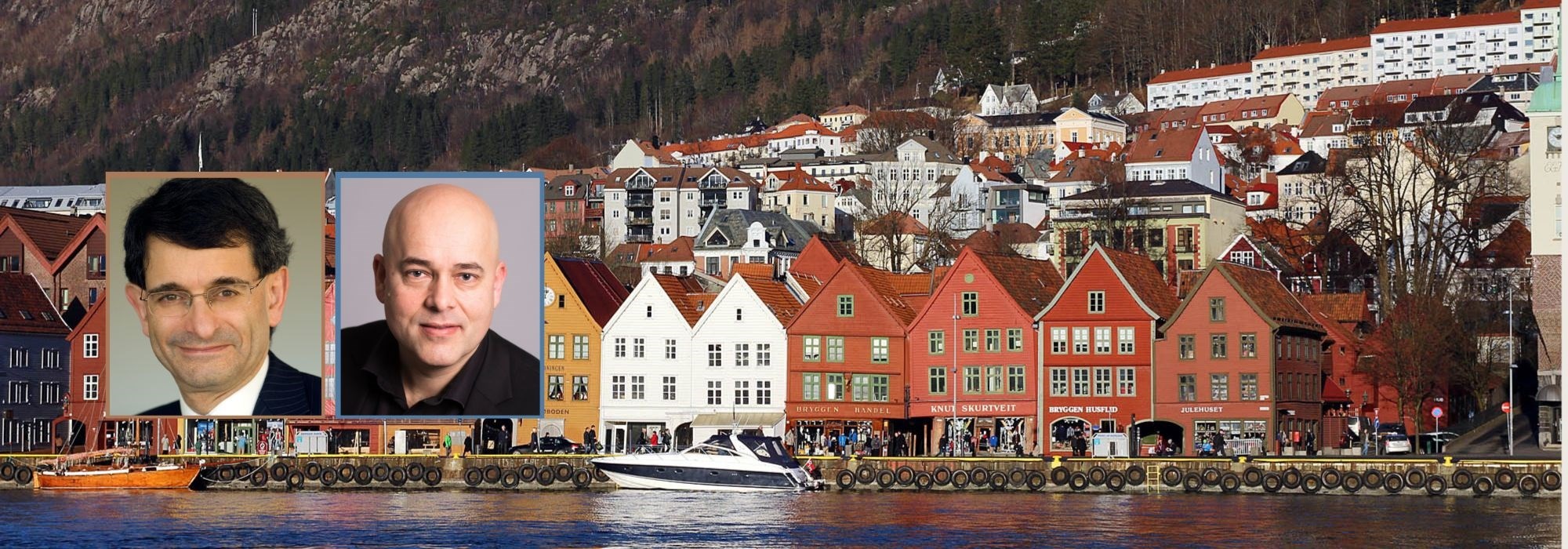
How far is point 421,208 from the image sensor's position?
77812 millimetres

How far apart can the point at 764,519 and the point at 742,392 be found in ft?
103

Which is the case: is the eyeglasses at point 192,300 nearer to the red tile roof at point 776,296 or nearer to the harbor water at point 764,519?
the harbor water at point 764,519

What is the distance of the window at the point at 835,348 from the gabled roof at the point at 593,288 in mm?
9915

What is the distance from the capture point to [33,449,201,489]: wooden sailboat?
81500 millimetres

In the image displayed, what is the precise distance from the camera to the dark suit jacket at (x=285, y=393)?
256 ft

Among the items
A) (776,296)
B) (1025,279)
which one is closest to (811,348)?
(776,296)

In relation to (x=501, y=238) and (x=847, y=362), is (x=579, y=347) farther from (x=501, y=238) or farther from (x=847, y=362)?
(x=501, y=238)

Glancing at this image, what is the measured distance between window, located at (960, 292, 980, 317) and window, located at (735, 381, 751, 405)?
32.2 feet

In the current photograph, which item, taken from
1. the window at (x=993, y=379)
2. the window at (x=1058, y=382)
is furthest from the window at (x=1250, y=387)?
the window at (x=993, y=379)

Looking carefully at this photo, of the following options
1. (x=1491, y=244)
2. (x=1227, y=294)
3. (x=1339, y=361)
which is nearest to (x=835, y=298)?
(x=1227, y=294)

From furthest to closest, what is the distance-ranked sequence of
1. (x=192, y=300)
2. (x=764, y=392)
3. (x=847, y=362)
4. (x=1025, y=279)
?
(x=1025, y=279) → (x=764, y=392) → (x=847, y=362) → (x=192, y=300)

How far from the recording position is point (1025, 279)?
9812cm

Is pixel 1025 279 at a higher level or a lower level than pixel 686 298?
higher

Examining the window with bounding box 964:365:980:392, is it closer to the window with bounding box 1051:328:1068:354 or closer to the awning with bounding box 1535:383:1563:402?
the window with bounding box 1051:328:1068:354
